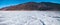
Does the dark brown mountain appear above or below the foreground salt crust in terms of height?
above

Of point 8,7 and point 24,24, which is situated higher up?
point 8,7

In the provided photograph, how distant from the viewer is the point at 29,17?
1.85 metres

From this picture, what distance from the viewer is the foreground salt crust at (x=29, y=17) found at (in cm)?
181

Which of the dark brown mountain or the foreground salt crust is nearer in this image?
the foreground salt crust

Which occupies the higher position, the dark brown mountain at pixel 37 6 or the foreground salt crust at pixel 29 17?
the dark brown mountain at pixel 37 6

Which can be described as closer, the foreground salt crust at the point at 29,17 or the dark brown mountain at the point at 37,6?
the foreground salt crust at the point at 29,17

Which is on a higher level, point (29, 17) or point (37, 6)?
point (37, 6)

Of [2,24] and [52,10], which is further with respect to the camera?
[52,10]

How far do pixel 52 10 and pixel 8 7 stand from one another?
2.44 ft

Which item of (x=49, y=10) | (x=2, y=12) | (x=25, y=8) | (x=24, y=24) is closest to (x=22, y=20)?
(x=24, y=24)

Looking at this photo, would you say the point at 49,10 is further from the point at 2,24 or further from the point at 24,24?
the point at 2,24

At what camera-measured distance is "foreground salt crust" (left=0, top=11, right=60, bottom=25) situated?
5.93 ft

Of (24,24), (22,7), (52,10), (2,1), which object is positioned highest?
(2,1)

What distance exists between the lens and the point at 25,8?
194cm
